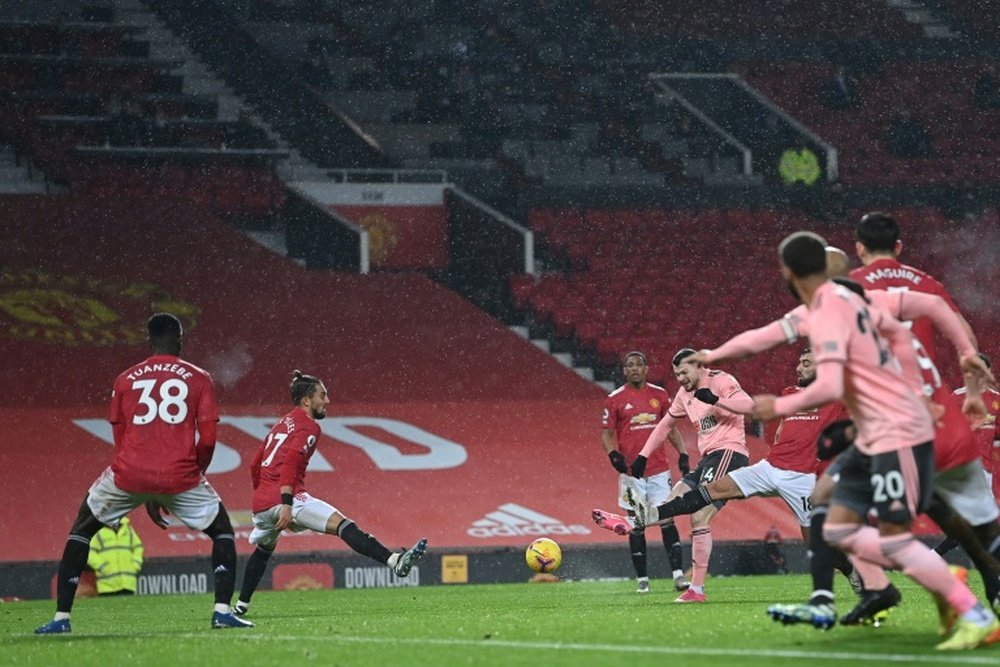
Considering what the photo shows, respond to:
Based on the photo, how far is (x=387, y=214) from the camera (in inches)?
A: 1227

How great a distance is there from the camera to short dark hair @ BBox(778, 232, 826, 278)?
335 inches

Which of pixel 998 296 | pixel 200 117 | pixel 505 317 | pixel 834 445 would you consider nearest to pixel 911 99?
pixel 998 296

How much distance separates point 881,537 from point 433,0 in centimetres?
3066

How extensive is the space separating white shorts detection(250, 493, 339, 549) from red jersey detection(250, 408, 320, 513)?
7cm

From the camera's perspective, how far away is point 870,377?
322 inches

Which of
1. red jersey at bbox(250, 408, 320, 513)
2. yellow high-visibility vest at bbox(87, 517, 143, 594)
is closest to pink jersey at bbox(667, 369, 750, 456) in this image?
red jersey at bbox(250, 408, 320, 513)

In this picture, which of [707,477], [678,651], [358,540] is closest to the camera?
[678,651]

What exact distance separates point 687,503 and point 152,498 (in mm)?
4799

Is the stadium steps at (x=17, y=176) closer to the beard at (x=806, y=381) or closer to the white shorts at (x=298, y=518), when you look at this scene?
Result: the white shorts at (x=298, y=518)

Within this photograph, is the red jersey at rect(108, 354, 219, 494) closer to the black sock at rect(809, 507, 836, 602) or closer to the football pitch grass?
the football pitch grass

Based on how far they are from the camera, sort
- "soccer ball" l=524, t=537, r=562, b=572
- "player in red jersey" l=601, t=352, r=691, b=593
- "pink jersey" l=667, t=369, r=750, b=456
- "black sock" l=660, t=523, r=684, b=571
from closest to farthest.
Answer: "pink jersey" l=667, t=369, r=750, b=456 → "black sock" l=660, t=523, r=684, b=571 → "soccer ball" l=524, t=537, r=562, b=572 → "player in red jersey" l=601, t=352, r=691, b=593

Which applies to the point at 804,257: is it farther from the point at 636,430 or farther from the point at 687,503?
the point at 636,430

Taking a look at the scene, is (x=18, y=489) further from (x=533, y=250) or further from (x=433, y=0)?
(x=433, y=0)

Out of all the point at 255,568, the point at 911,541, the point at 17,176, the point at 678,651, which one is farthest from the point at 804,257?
the point at 17,176
